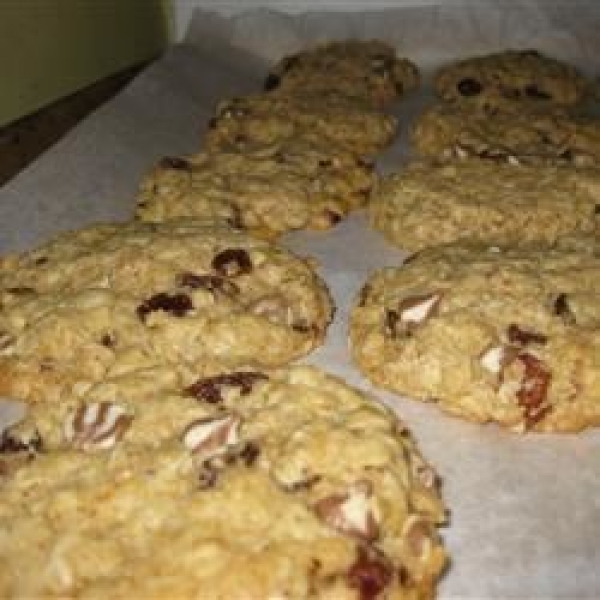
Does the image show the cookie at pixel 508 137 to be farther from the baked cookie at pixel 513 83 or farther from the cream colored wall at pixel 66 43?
the cream colored wall at pixel 66 43

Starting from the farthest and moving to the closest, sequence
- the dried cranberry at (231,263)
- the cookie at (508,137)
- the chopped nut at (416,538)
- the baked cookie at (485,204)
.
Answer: the cookie at (508,137), the baked cookie at (485,204), the dried cranberry at (231,263), the chopped nut at (416,538)

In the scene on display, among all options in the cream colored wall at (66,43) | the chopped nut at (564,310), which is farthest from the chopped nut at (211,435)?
the cream colored wall at (66,43)

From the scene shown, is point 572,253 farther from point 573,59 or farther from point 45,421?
point 573,59

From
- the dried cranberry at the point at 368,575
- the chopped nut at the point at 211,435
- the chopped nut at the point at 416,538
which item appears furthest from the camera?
the chopped nut at the point at 211,435

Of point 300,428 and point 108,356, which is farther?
point 108,356

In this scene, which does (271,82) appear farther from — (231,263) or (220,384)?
(220,384)

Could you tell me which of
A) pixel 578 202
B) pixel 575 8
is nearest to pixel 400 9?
pixel 575 8

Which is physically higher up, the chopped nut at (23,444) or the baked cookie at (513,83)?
the baked cookie at (513,83)
